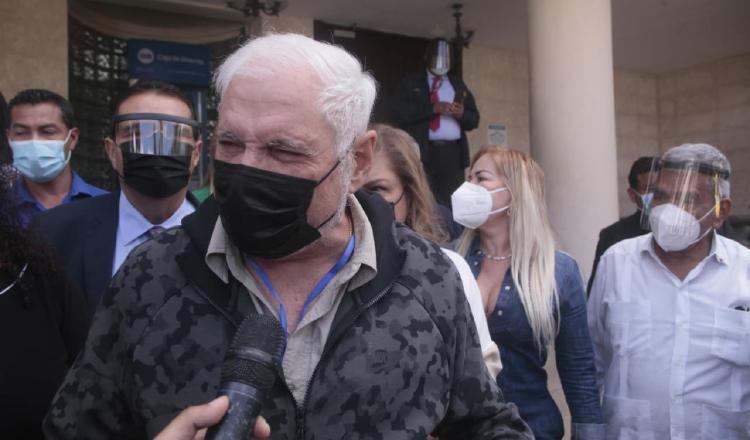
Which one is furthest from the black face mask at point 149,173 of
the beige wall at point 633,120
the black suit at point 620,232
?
the beige wall at point 633,120

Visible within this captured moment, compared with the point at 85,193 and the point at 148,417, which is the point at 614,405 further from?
the point at 85,193

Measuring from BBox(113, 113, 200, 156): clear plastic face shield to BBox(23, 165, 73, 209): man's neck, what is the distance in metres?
1.12

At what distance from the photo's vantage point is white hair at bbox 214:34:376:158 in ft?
5.69

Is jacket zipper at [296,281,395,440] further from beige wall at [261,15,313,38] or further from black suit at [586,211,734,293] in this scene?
beige wall at [261,15,313,38]

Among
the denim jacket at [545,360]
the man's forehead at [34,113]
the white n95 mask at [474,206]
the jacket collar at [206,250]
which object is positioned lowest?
the denim jacket at [545,360]

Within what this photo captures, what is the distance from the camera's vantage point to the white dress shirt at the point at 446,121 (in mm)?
8633

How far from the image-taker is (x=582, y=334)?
3.44 m

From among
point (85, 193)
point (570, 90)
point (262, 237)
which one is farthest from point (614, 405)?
point (570, 90)

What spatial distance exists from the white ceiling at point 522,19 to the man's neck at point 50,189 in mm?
4866

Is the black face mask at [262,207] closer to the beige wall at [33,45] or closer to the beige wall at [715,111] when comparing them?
the beige wall at [33,45]

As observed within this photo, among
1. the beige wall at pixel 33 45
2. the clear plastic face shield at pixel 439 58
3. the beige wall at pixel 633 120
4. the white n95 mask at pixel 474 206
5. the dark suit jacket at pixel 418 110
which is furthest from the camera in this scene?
the beige wall at pixel 633 120

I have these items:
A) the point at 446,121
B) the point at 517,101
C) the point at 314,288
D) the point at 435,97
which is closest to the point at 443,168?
the point at 446,121

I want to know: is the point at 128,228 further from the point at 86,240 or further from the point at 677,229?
the point at 677,229

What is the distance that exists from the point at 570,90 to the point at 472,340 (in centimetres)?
553
